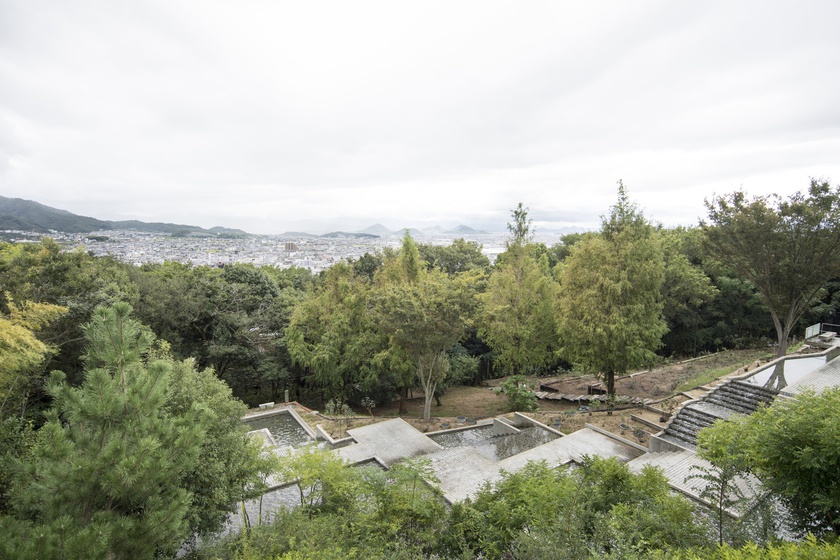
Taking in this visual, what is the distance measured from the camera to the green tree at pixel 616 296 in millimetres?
13367

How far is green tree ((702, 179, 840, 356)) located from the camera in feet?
39.7

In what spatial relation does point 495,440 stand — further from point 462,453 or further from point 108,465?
point 108,465

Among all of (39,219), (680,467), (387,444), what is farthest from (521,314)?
(39,219)

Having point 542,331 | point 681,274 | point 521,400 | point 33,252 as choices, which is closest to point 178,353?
point 33,252

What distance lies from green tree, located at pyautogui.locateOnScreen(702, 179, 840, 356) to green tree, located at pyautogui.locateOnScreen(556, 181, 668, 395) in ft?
7.61

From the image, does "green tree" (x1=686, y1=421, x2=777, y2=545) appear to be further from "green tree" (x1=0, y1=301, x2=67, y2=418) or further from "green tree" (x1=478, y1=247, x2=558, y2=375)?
"green tree" (x1=0, y1=301, x2=67, y2=418)

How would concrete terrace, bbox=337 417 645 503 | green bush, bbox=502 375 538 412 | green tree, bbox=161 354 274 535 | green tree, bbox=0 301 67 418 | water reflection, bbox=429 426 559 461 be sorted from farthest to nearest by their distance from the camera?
green bush, bbox=502 375 538 412 < water reflection, bbox=429 426 559 461 < concrete terrace, bbox=337 417 645 503 < green tree, bbox=0 301 67 418 < green tree, bbox=161 354 274 535

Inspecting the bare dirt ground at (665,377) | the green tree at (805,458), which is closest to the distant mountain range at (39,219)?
the bare dirt ground at (665,377)

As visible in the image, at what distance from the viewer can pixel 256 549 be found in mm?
5008

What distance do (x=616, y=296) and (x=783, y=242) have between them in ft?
17.3

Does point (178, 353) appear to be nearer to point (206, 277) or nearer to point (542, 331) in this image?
point (206, 277)

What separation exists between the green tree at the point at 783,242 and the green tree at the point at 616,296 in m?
2.32

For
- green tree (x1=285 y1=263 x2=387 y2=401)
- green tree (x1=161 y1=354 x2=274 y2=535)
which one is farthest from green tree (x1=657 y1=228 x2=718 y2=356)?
green tree (x1=161 y1=354 x2=274 y2=535)

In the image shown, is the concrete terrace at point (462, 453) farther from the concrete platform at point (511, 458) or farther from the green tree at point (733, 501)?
the green tree at point (733, 501)
